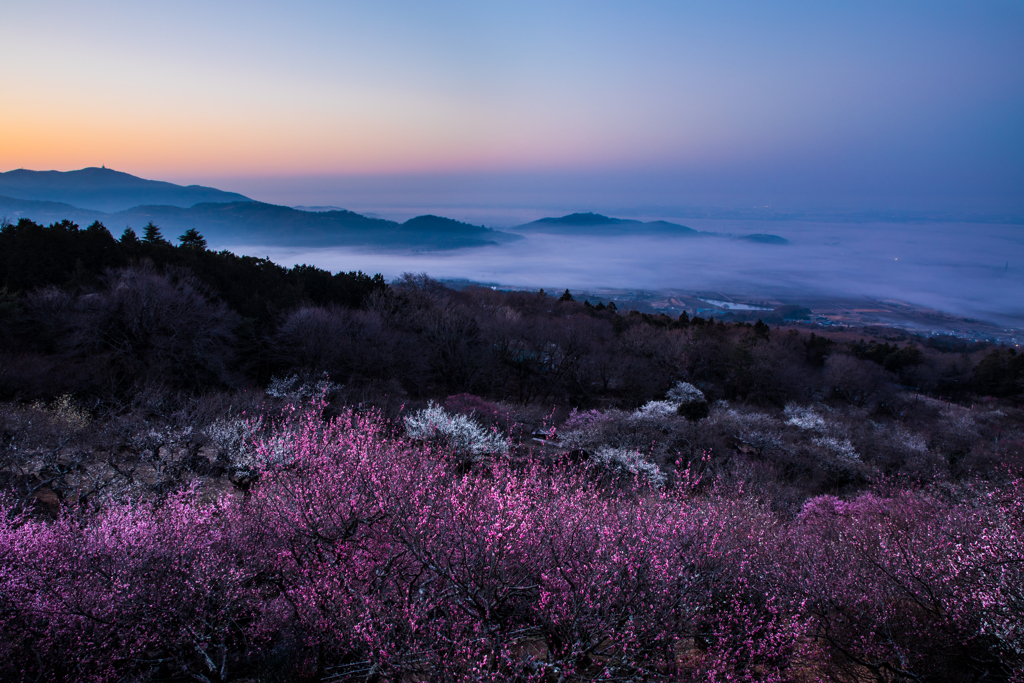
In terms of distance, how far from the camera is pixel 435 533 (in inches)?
270

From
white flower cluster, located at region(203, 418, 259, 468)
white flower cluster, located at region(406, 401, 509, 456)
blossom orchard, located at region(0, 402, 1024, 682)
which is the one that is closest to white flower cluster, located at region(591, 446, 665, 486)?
white flower cluster, located at region(406, 401, 509, 456)

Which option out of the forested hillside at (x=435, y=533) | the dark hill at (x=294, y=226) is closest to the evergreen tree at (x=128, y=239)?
the forested hillside at (x=435, y=533)

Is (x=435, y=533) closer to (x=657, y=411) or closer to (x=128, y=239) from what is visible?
(x=657, y=411)

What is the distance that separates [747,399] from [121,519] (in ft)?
118

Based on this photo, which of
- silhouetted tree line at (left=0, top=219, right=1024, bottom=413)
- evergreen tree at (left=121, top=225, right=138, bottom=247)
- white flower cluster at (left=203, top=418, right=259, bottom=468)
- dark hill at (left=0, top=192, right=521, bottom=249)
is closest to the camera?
white flower cluster at (left=203, top=418, right=259, bottom=468)

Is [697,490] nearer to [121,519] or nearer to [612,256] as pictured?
[121,519]

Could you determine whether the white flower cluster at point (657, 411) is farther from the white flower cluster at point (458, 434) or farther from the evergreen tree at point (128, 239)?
the evergreen tree at point (128, 239)

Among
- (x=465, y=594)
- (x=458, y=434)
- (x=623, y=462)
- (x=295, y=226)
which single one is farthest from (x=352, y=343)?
(x=295, y=226)

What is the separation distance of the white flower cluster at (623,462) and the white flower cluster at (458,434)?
3260mm

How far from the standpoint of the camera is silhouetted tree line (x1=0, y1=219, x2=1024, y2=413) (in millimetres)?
21938

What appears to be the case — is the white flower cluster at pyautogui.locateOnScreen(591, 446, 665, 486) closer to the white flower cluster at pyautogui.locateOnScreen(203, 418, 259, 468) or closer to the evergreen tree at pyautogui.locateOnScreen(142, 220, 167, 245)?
the white flower cluster at pyautogui.locateOnScreen(203, 418, 259, 468)

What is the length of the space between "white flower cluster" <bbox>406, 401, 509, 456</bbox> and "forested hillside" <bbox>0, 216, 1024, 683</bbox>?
104 mm

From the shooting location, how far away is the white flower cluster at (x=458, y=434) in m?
16.6

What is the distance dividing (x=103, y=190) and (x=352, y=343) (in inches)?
7798
